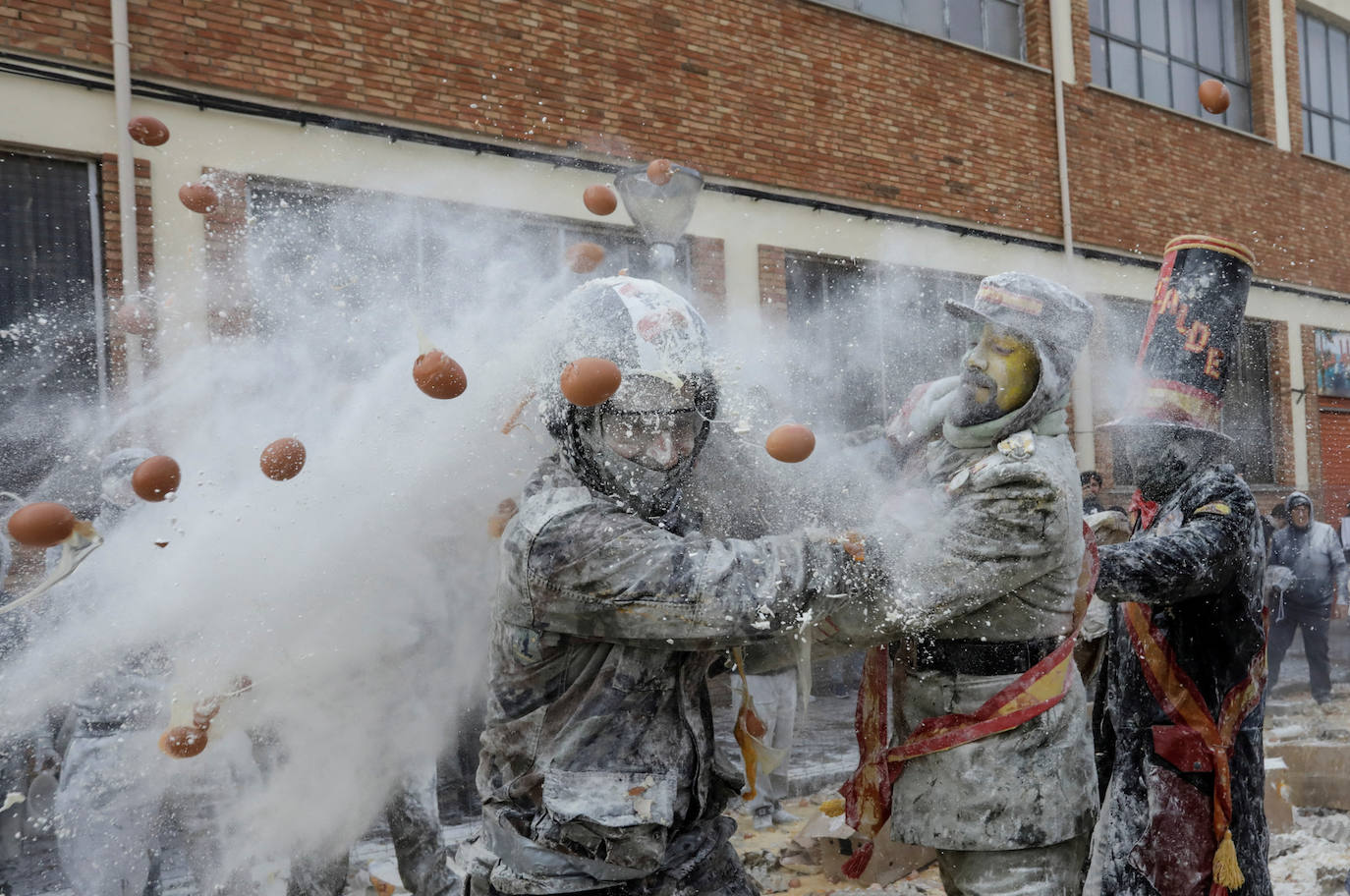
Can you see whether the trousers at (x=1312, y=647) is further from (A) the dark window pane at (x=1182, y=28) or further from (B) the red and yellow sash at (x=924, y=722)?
(A) the dark window pane at (x=1182, y=28)

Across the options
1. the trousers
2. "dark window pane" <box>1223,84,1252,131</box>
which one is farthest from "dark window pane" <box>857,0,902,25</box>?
the trousers

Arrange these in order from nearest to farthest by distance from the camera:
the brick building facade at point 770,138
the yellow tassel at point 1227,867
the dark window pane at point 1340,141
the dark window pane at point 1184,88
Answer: the yellow tassel at point 1227,867 → the brick building facade at point 770,138 → the dark window pane at point 1184,88 → the dark window pane at point 1340,141

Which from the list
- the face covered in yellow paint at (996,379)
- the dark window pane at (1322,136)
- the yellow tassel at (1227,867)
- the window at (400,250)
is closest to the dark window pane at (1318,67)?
the dark window pane at (1322,136)

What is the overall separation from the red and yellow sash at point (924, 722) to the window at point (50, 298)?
5022mm

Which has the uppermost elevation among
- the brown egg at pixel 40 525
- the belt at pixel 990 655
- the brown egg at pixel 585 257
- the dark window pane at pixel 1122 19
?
the dark window pane at pixel 1122 19

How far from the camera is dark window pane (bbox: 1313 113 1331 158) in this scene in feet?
46.3

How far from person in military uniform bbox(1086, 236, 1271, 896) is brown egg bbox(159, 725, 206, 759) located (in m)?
2.65

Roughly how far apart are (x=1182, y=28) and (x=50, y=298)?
500 inches

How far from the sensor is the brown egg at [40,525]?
8.62 ft

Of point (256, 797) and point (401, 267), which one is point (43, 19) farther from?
point (256, 797)

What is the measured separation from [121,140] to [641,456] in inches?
217

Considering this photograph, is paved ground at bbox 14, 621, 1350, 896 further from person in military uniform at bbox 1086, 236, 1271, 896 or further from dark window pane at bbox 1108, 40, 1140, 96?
dark window pane at bbox 1108, 40, 1140, 96

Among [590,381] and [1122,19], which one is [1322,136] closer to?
[1122,19]

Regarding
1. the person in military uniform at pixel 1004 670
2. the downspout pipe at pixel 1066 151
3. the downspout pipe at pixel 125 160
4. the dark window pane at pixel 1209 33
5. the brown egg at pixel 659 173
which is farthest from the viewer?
the dark window pane at pixel 1209 33
